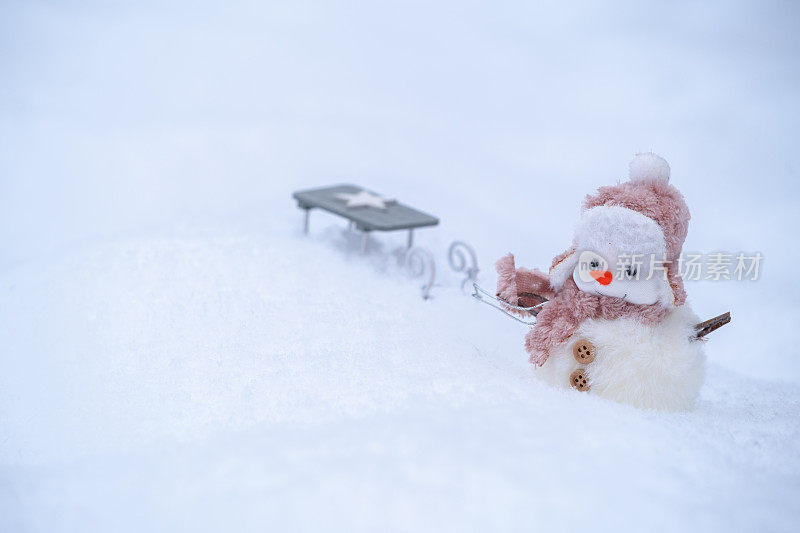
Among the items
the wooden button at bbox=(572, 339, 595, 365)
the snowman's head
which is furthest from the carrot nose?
Result: the wooden button at bbox=(572, 339, 595, 365)

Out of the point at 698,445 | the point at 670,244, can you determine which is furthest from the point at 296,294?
the point at 698,445

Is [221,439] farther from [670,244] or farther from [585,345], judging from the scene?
[670,244]

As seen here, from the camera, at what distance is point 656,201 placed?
1.63 metres

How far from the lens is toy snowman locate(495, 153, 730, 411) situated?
1.61m

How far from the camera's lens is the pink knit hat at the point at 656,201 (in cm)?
162

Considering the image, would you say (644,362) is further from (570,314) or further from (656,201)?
(656,201)

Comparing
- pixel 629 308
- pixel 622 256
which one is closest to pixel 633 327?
pixel 629 308

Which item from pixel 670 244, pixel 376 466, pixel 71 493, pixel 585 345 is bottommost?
pixel 71 493

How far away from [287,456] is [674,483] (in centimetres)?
67

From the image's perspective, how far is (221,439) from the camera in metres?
1.47

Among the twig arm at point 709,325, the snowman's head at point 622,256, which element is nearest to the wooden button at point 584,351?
the snowman's head at point 622,256

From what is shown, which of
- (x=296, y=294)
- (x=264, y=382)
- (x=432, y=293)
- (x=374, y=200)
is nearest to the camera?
(x=264, y=382)

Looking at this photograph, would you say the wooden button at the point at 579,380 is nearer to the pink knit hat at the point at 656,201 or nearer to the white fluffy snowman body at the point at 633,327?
the white fluffy snowman body at the point at 633,327

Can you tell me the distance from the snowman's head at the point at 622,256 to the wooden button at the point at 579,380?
0.60 ft
